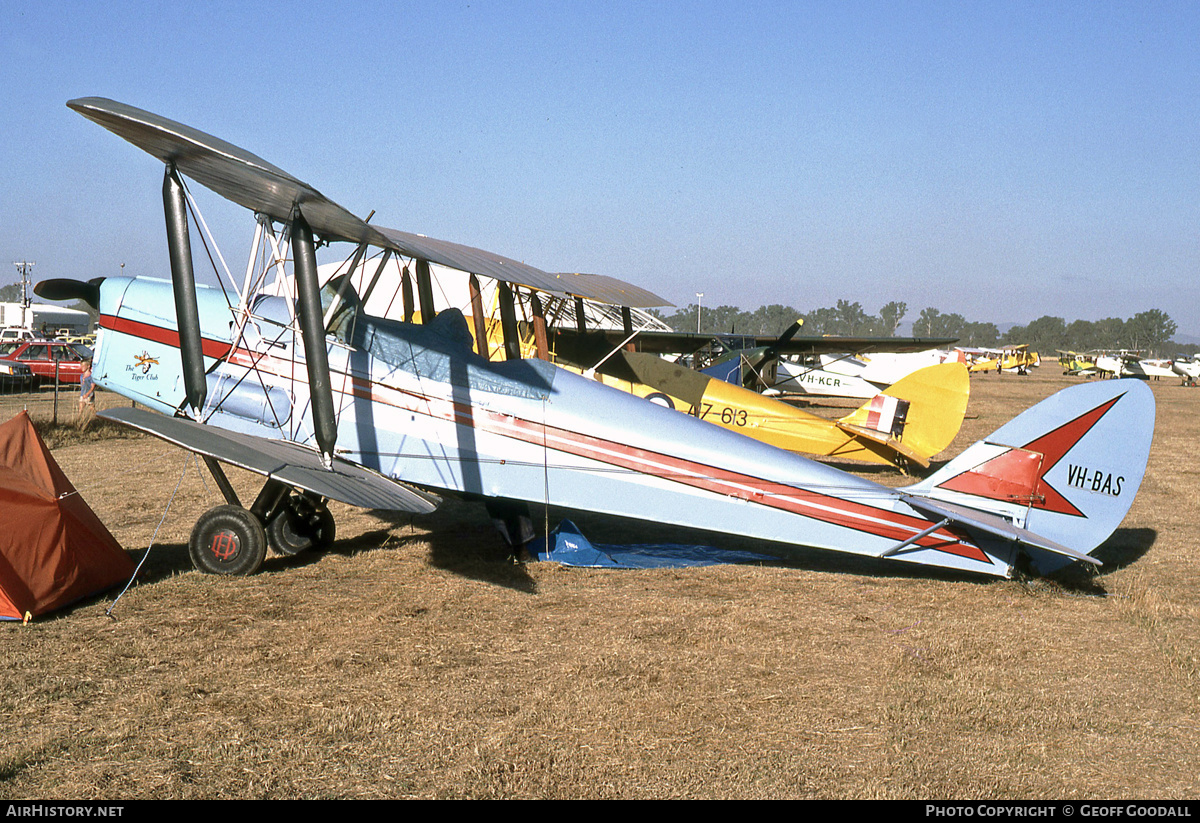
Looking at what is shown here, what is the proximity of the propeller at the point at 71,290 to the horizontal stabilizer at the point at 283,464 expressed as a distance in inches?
84.1

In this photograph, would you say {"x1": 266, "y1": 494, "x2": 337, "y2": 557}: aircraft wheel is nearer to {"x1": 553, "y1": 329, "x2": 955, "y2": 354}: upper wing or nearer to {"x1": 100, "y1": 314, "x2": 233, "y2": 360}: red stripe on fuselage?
{"x1": 100, "y1": 314, "x2": 233, "y2": 360}: red stripe on fuselage

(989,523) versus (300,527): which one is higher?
(989,523)

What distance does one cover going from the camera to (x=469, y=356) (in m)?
6.62

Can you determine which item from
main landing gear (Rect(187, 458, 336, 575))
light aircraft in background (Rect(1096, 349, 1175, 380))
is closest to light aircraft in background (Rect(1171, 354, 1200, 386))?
light aircraft in background (Rect(1096, 349, 1175, 380))

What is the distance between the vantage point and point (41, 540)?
5203 mm

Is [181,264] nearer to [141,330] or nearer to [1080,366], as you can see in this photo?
[141,330]

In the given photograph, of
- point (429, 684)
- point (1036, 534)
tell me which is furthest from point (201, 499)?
point (1036, 534)

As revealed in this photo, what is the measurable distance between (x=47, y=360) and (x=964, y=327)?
183m

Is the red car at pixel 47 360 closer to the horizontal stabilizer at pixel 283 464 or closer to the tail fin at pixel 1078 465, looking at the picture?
the horizontal stabilizer at pixel 283 464

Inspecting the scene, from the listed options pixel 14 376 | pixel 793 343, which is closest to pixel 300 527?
pixel 793 343

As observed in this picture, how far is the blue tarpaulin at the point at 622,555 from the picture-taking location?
22.9 ft

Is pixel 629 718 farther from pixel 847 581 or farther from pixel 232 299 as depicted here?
pixel 232 299

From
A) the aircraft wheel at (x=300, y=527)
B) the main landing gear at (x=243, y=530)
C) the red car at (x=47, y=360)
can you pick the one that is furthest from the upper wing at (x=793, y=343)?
the red car at (x=47, y=360)

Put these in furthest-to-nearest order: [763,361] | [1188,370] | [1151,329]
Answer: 1. [1151,329]
2. [1188,370]
3. [763,361]
